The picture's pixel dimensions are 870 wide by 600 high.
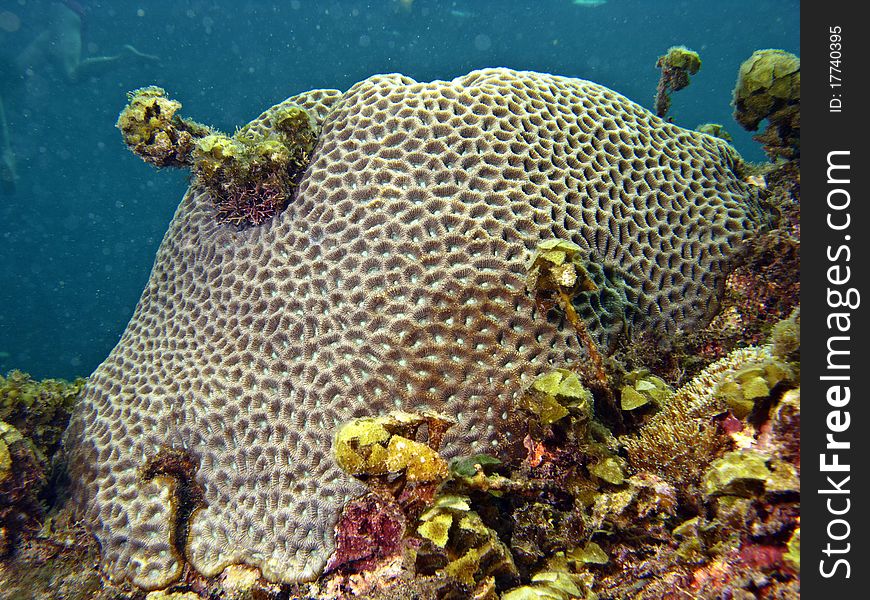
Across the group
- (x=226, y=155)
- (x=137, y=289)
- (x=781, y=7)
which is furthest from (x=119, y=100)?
(x=781, y=7)

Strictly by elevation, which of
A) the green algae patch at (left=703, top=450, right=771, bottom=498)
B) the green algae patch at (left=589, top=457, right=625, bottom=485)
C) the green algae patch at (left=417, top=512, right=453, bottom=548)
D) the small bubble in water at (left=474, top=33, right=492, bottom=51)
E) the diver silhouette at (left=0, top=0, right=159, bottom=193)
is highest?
the small bubble in water at (left=474, top=33, right=492, bottom=51)

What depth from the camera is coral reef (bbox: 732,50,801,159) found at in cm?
458

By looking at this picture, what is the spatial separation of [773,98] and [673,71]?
1.57 metres

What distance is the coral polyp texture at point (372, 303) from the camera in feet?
11.7

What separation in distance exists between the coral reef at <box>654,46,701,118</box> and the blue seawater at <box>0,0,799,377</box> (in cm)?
3745

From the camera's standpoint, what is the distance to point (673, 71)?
19.3 feet

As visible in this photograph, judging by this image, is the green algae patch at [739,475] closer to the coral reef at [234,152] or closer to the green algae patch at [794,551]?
the green algae patch at [794,551]

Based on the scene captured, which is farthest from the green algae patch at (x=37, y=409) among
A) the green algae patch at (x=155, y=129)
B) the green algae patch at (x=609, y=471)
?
the green algae patch at (x=609, y=471)

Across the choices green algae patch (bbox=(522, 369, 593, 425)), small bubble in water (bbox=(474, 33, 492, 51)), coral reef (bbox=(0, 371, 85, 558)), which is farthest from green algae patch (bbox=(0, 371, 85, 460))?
small bubble in water (bbox=(474, 33, 492, 51))

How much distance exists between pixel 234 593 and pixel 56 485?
2447 millimetres

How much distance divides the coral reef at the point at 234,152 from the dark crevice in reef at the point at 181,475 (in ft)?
7.87

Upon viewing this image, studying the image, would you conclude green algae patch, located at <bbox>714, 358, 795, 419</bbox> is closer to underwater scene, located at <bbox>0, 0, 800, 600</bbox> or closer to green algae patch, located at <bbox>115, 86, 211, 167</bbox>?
underwater scene, located at <bbox>0, 0, 800, 600</bbox>

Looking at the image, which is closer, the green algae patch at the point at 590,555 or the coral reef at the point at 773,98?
the green algae patch at the point at 590,555

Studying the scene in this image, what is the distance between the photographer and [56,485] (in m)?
4.31
